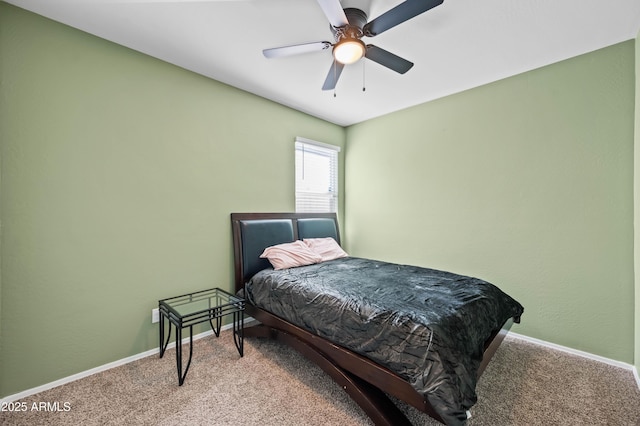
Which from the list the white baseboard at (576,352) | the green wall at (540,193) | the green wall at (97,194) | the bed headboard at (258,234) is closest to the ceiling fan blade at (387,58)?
the green wall at (540,193)

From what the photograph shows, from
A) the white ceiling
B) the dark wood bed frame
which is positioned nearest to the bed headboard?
the dark wood bed frame

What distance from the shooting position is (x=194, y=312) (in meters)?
Answer: 2.05

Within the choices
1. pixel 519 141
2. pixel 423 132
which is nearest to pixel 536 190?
pixel 519 141

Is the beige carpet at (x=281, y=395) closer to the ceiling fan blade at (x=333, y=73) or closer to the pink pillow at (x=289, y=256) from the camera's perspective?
the pink pillow at (x=289, y=256)

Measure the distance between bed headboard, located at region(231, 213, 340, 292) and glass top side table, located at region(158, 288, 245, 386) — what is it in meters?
0.36

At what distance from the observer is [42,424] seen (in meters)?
1.53

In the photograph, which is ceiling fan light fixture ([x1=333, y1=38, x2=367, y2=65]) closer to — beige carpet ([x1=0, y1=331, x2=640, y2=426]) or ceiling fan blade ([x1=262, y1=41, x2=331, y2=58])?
ceiling fan blade ([x1=262, y1=41, x2=331, y2=58])

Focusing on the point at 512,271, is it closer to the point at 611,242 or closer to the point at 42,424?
the point at 611,242

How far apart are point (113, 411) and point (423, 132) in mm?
3826

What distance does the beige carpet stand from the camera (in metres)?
1.57

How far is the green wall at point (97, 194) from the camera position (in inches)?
69.4

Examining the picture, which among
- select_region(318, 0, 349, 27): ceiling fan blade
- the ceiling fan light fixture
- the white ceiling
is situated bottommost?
the ceiling fan light fixture

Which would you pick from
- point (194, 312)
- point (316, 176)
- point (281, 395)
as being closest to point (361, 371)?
point (281, 395)

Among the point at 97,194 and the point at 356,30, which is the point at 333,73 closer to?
the point at 356,30
